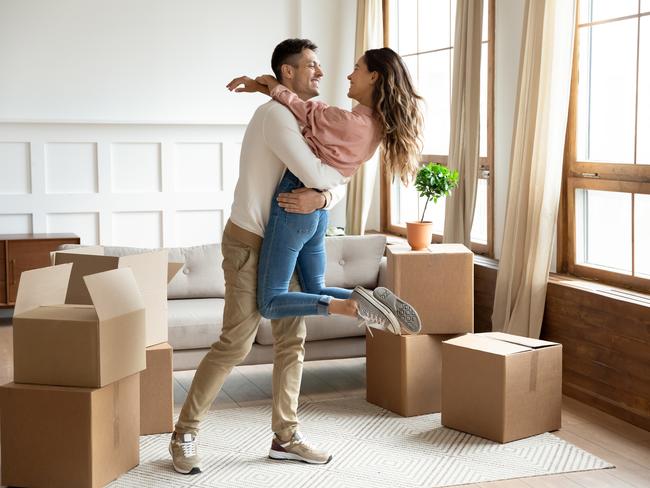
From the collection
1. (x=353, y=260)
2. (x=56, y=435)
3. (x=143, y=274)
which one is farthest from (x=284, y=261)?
(x=353, y=260)

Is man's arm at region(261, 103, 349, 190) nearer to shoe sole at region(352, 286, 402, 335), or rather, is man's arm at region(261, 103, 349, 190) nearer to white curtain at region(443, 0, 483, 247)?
shoe sole at region(352, 286, 402, 335)

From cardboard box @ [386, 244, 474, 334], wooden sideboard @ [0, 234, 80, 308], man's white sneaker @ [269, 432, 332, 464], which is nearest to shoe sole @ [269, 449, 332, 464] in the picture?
man's white sneaker @ [269, 432, 332, 464]

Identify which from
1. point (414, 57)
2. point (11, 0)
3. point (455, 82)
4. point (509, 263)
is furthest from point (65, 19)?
point (509, 263)

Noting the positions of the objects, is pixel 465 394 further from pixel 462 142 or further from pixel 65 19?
pixel 65 19

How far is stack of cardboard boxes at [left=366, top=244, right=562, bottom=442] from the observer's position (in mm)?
3500

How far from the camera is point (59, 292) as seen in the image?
3.14 metres

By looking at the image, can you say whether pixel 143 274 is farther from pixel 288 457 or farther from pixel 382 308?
pixel 382 308

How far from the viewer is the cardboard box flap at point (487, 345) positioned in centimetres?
353

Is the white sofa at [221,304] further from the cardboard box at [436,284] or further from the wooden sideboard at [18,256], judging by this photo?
the wooden sideboard at [18,256]

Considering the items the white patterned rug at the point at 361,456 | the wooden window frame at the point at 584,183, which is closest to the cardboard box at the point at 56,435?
the white patterned rug at the point at 361,456

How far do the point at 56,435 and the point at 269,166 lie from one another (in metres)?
1.12

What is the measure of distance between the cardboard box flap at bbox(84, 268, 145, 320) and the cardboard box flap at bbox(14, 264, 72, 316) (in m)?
0.24

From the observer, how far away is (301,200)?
9.52ft

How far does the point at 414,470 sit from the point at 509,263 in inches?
60.1
